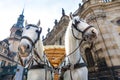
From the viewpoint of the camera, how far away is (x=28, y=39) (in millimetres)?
4074

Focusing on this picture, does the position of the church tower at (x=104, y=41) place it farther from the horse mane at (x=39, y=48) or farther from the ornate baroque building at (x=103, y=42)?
the horse mane at (x=39, y=48)

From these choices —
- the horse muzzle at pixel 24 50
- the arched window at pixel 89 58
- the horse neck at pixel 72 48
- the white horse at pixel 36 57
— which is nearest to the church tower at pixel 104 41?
the arched window at pixel 89 58

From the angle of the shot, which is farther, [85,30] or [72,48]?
[72,48]

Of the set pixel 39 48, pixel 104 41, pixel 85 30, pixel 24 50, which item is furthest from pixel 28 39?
pixel 104 41

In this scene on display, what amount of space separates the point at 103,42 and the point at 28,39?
9451 millimetres

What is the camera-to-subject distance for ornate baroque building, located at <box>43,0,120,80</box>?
11.2 m

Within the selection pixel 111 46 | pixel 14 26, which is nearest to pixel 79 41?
pixel 111 46

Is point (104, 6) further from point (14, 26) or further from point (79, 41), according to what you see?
point (14, 26)

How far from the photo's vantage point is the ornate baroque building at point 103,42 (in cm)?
1124

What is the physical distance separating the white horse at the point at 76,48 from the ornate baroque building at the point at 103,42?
249 inches

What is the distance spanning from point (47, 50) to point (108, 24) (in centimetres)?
715

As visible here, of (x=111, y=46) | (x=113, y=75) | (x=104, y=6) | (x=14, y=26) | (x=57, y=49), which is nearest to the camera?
(x=57, y=49)

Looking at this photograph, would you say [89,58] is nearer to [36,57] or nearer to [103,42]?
[103,42]

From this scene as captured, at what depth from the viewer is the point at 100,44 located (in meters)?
12.3
